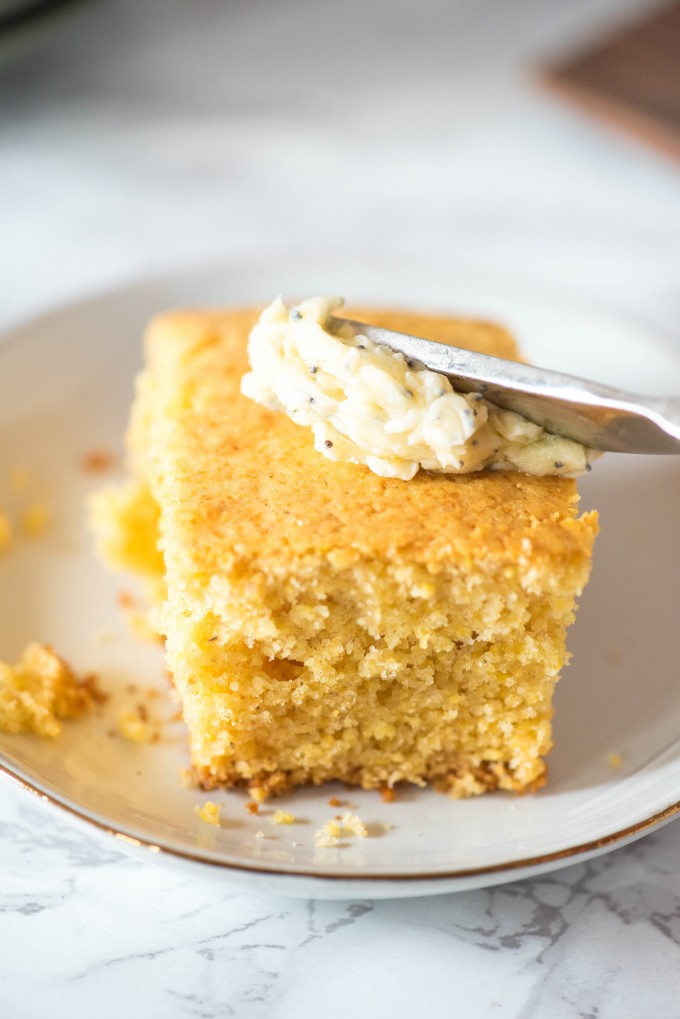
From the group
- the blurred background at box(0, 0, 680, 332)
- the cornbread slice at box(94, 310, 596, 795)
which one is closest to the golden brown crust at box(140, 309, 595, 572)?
the cornbread slice at box(94, 310, 596, 795)

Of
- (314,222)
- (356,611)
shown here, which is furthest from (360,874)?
(314,222)

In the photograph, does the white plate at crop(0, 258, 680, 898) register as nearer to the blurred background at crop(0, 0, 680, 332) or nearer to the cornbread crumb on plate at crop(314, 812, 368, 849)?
the cornbread crumb on plate at crop(314, 812, 368, 849)

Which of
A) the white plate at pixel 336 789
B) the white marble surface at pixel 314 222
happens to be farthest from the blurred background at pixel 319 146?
the white plate at pixel 336 789

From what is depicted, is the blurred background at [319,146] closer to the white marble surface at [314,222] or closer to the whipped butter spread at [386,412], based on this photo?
the white marble surface at [314,222]

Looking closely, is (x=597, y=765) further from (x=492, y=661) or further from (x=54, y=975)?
(x=54, y=975)

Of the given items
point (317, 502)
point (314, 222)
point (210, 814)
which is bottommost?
point (210, 814)

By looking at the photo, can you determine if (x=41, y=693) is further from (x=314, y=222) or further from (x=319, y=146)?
(x=319, y=146)
